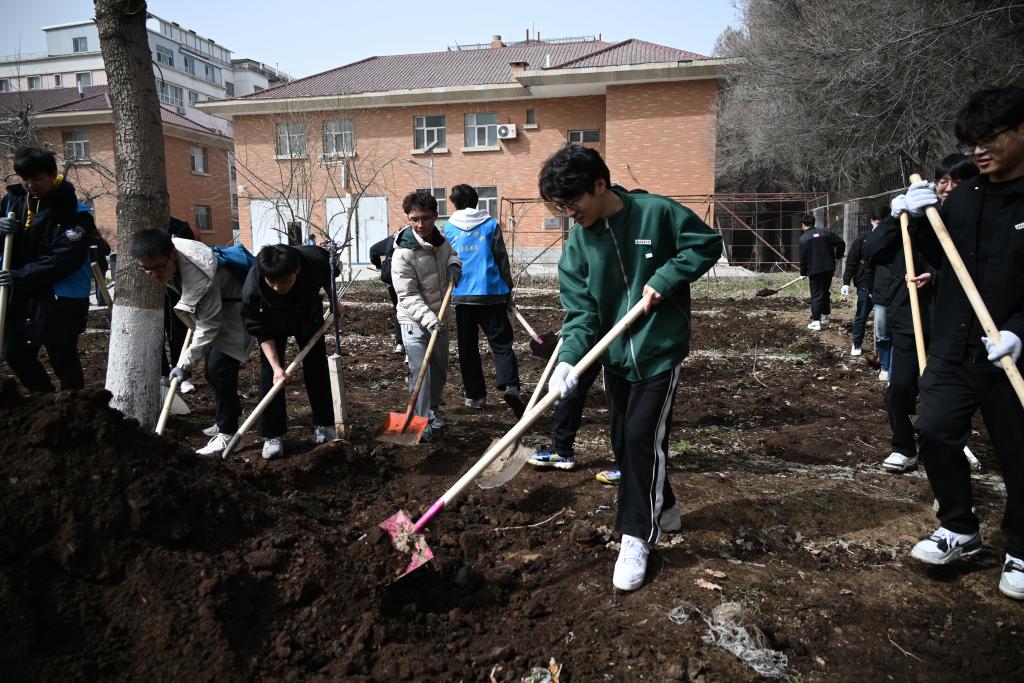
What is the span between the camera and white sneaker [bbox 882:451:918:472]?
4094mm

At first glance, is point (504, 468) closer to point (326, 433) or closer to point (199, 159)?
point (326, 433)

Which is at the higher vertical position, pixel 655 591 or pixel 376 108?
pixel 376 108

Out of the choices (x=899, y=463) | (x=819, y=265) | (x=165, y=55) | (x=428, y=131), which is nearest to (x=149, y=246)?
(x=899, y=463)

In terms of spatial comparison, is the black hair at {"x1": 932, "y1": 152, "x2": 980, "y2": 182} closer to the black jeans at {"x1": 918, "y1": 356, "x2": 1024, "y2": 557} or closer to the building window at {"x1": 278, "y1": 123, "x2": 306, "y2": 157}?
the black jeans at {"x1": 918, "y1": 356, "x2": 1024, "y2": 557}

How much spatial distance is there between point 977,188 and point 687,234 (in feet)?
3.77

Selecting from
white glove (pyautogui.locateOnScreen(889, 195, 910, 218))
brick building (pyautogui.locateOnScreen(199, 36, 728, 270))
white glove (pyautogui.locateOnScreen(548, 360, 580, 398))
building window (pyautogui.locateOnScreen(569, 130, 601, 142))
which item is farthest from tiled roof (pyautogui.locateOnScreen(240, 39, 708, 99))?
white glove (pyautogui.locateOnScreen(548, 360, 580, 398))

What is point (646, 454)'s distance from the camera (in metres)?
2.80

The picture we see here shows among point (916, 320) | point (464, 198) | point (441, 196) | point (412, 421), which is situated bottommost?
point (412, 421)

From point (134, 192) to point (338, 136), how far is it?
892 inches

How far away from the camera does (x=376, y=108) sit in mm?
26078

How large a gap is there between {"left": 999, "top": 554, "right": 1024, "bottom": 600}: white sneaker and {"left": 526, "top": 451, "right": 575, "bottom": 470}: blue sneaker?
220cm

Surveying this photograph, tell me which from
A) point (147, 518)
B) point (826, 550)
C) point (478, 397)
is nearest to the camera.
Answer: point (147, 518)

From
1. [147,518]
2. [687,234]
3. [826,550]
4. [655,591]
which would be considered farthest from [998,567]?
[147,518]

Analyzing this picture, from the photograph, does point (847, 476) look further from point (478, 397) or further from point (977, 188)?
point (478, 397)
